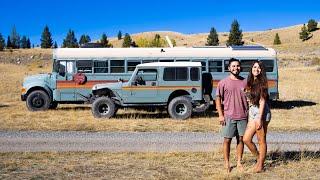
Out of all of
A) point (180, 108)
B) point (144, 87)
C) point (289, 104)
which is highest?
point (144, 87)

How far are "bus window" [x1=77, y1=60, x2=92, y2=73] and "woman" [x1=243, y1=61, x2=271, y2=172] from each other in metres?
13.3

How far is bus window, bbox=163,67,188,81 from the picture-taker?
19170 millimetres

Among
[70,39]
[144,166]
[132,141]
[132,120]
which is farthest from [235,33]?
[144,166]

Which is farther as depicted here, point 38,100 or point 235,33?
point 235,33

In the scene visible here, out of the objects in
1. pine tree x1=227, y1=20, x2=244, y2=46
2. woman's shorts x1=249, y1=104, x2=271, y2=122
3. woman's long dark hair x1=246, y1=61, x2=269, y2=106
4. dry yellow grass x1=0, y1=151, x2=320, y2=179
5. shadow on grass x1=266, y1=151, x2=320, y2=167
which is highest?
pine tree x1=227, y1=20, x2=244, y2=46

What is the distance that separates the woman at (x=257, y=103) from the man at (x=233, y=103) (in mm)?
103

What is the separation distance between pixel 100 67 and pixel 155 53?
2.28 meters

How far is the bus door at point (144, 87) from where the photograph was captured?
18.9 meters

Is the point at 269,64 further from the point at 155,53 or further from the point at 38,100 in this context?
the point at 38,100

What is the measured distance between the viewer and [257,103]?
8648 millimetres

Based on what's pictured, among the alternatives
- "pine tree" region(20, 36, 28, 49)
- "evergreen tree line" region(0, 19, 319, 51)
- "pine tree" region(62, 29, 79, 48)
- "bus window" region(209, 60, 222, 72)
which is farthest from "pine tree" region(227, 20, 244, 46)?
"bus window" region(209, 60, 222, 72)

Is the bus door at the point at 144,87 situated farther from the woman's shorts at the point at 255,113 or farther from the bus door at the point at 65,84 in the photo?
the woman's shorts at the point at 255,113

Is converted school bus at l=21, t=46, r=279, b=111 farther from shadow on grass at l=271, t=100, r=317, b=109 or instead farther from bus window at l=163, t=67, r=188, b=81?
shadow on grass at l=271, t=100, r=317, b=109

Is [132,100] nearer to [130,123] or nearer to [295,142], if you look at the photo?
[130,123]
